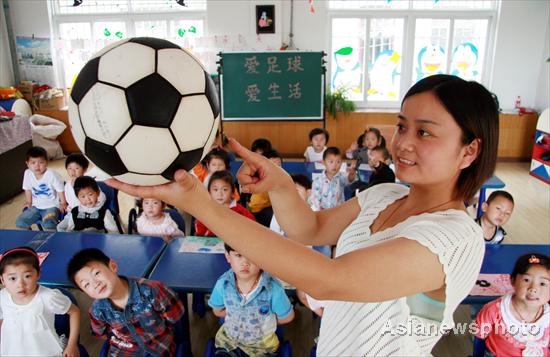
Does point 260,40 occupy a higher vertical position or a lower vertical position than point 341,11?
lower

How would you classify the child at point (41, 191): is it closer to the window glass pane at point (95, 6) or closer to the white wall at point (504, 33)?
the white wall at point (504, 33)

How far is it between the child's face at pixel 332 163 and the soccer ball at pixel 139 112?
8.99ft

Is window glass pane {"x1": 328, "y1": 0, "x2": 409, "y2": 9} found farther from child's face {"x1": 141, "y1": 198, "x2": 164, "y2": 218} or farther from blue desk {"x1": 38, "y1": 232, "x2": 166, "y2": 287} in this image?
blue desk {"x1": 38, "y1": 232, "x2": 166, "y2": 287}

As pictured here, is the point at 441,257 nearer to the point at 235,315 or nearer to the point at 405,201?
the point at 405,201

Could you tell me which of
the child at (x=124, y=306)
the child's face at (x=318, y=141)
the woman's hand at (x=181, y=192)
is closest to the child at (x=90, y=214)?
the child at (x=124, y=306)

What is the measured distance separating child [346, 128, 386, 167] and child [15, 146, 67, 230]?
297 cm

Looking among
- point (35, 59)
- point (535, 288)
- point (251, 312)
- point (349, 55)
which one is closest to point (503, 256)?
point (535, 288)

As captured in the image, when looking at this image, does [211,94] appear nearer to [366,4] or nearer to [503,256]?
[503,256]

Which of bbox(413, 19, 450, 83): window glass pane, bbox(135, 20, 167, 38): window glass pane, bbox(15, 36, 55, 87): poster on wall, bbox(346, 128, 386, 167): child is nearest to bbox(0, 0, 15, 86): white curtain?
bbox(15, 36, 55, 87): poster on wall

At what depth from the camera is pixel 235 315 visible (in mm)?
1998

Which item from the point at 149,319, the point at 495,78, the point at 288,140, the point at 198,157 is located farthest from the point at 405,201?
the point at 495,78

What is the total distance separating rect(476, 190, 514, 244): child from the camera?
289 centimetres

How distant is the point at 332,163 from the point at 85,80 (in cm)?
288

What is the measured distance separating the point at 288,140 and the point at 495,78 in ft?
11.7
